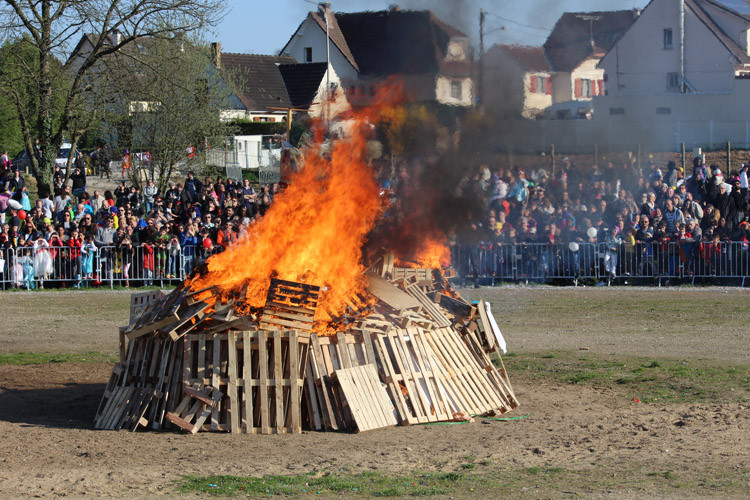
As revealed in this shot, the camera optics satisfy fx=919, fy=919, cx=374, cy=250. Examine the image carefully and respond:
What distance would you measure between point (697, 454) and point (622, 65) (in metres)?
8.02

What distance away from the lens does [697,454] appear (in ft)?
31.1

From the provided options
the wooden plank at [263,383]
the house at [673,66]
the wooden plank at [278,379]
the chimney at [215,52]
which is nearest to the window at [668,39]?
the house at [673,66]

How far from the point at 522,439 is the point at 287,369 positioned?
9.14 ft

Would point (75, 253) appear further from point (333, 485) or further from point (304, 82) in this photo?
point (333, 485)

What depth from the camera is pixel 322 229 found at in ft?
40.1

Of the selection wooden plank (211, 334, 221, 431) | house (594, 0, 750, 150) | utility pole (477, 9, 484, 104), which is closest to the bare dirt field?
wooden plank (211, 334, 221, 431)

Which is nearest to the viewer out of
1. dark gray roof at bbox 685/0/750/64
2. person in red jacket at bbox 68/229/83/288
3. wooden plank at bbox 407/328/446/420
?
wooden plank at bbox 407/328/446/420

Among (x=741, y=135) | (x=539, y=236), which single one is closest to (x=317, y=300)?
(x=539, y=236)

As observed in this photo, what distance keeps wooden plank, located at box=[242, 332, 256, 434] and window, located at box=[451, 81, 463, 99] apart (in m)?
4.53

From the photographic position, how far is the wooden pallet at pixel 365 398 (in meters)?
10.5

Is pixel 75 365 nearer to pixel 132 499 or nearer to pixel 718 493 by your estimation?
pixel 132 499

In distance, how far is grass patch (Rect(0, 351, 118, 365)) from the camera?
15.4m

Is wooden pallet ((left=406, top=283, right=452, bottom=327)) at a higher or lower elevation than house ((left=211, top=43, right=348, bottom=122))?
lower

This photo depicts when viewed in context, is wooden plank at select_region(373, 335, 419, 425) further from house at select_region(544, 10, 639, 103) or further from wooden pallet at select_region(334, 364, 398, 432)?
house at select_region(544, 10, 639, 103)
